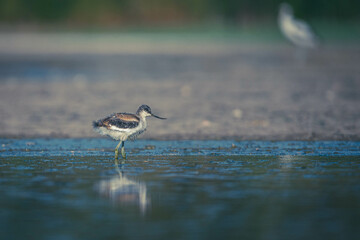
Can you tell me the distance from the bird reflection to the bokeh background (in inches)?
150

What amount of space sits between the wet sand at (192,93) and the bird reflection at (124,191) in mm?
3827

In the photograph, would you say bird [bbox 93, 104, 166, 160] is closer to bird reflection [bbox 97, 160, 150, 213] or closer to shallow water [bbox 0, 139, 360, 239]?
shallow water [bbox 0, 139, 360, 239]

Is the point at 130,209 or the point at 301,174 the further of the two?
the point at 301,174

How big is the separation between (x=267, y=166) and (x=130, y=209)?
8.78 ft

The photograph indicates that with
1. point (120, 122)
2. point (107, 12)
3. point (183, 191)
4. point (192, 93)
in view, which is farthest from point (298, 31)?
point (107, 12)

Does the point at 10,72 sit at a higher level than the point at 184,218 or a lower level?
higher

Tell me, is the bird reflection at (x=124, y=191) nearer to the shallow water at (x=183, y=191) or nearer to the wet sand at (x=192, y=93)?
the shallow water at (x=183, y=191)

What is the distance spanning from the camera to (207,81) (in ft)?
72.9

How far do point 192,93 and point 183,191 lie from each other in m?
11.1

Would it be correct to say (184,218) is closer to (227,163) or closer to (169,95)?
(227,163)

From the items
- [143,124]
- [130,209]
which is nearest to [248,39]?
[143,124]

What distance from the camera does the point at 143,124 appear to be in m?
10.2

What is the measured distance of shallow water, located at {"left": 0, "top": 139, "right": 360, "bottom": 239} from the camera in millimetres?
6273

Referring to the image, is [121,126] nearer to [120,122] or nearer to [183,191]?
[120,122]
